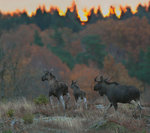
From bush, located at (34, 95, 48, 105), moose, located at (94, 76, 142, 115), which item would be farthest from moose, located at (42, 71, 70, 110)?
moose, located at (94, 76, 142, 115)

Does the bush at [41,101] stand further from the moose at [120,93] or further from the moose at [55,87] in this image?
the moose at [120,93]

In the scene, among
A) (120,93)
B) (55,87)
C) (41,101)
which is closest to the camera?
(120,93)

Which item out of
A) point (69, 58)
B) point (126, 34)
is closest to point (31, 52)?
point (69, 58)

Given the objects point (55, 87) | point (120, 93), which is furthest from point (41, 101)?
point (120, 93)

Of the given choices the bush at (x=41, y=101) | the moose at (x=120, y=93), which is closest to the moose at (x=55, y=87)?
the bush at (x=41, y=101)

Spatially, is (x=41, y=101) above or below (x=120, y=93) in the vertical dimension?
below

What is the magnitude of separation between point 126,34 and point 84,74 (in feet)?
161

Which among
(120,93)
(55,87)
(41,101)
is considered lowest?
(41,101)

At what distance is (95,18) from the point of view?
5453 inches

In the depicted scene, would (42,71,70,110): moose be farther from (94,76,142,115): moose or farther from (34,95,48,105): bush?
(94,76,142,115): moose

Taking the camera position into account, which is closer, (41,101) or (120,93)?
(120,93)

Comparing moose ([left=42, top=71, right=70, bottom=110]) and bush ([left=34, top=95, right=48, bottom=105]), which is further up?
moose ([left=42, top=71, right=70, bottom=110])

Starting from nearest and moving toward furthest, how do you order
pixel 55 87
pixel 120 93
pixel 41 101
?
1. pixel 120 93
2. pixel 55 87
3. pixel 41 101

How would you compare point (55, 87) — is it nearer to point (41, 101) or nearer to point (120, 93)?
point (41, 101)
